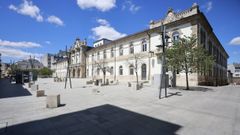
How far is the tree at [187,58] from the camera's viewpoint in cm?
1410

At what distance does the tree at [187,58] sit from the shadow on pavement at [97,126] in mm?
10162

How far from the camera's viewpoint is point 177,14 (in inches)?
918

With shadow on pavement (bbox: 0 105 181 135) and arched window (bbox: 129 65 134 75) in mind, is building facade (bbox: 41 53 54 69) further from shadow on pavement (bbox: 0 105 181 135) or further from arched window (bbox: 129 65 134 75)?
shadow on pavement (bbox: 0 105 181 135)

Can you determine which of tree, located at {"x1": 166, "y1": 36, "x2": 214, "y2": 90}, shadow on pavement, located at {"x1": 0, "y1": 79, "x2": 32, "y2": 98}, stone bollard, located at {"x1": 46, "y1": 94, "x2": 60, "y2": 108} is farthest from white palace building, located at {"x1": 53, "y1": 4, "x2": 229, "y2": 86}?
shadow on pavement, located at {"x1": 0, "y1": 79, "x2": 32, "y2": 98}

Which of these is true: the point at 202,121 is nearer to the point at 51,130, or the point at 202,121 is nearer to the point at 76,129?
the point at 76,129

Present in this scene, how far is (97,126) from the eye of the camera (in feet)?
15.6

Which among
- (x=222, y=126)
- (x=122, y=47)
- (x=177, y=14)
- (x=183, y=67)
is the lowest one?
(x=222, y=126)

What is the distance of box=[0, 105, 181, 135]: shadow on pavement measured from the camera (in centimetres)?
429

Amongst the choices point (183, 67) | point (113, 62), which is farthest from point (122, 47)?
point (183, 67)

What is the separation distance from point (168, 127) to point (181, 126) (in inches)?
17.7

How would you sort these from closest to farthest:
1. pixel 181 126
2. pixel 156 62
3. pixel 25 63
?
pixel 181 126
pixel 156 62
pixel 25 63

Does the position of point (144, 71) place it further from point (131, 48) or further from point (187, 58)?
point (187, 58)

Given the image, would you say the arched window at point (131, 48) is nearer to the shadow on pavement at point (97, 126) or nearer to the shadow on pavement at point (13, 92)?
the shadow on pavement at point (13, 92)

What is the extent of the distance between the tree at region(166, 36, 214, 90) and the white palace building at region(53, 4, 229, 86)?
5.48 feet
